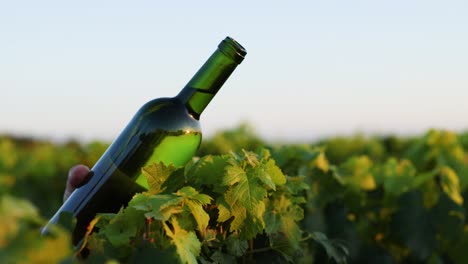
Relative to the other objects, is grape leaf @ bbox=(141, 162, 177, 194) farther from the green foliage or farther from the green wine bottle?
the green wine bottle

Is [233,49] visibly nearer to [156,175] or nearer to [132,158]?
[132,158]

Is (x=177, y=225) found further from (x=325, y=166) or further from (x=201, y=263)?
(x=325, y=166)

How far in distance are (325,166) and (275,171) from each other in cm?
180

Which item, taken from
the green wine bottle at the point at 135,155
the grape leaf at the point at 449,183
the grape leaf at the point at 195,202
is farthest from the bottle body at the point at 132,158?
the grape leaf at the point at 449,183

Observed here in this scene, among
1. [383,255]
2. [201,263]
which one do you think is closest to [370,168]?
[383,255]

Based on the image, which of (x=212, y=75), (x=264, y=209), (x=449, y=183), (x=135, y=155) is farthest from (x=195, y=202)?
(x=449, y=183)

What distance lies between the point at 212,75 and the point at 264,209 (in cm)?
63

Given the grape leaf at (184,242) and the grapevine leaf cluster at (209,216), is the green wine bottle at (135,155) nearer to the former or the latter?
the grapevine leaf cluster at (209,216)

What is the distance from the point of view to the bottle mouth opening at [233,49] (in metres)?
2.53

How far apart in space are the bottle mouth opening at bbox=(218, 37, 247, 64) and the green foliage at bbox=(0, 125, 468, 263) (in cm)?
37

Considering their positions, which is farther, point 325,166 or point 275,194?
point 325,166

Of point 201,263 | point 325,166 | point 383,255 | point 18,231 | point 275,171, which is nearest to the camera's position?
point 18,231

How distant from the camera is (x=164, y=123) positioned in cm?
242

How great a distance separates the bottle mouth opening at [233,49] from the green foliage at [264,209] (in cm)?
37
